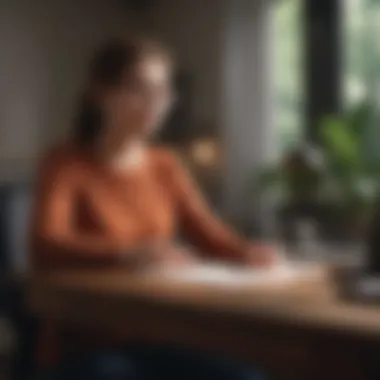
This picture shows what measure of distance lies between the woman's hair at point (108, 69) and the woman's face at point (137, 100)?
17mm

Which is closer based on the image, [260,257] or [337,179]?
[260,257]

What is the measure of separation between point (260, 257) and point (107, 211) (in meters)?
0.39

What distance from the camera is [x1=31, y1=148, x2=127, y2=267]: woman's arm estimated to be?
2.07 metres

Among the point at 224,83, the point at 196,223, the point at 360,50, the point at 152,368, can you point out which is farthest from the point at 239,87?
the point at 152,368

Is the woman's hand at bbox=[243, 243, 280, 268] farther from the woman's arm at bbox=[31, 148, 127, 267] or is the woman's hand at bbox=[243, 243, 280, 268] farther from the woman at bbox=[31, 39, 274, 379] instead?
the woman's arm at bbox=[31, 148, 127, 267]

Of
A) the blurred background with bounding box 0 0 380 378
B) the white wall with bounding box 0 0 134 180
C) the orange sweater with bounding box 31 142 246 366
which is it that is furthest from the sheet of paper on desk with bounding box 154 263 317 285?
the white wall with bounding box 0 0 134 180

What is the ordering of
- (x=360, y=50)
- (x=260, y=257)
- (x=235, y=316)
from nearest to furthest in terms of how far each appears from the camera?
(x=235, y=316) < (x=260, y=257) < (x=360, y=50)

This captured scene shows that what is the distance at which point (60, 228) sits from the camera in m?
2.12

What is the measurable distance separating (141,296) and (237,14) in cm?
181

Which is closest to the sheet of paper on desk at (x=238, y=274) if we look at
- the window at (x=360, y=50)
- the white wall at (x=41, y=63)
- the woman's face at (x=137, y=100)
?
the woman's face at (x=137, y=100)

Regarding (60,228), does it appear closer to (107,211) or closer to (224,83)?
(107,211)

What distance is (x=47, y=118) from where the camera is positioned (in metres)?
3.69

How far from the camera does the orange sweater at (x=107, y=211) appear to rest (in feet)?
6.85

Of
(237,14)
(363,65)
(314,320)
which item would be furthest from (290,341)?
(237,14)
